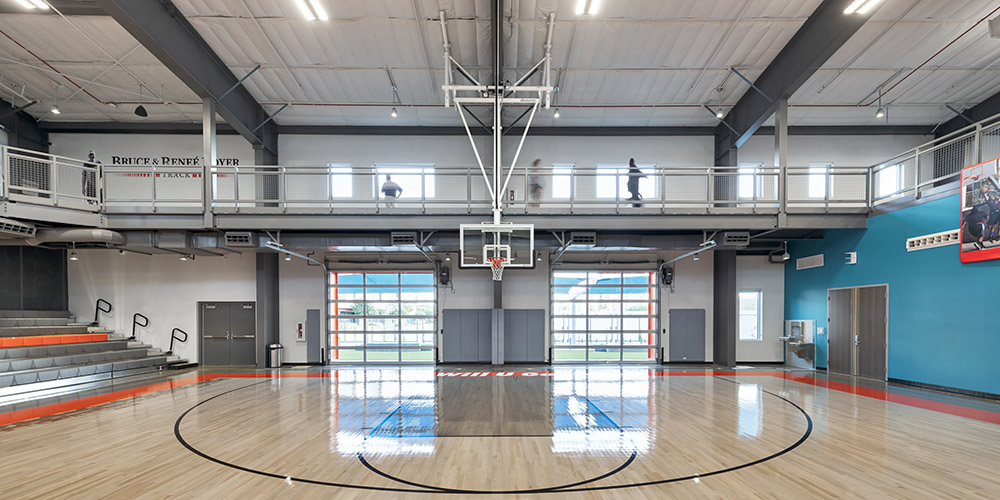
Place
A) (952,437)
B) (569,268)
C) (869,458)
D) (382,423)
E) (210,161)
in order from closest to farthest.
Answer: (869,458) < (952,437) < (382,423) < (210,161) < (569,268)

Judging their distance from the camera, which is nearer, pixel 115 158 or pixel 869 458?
pixel 869 458

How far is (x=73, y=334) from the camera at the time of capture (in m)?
13.1

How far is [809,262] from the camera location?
45.6 feet

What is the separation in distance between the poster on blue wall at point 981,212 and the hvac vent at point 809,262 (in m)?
4.25

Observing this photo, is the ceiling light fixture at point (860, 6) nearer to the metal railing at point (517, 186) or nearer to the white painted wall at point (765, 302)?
the metal railing at point (517, 186)

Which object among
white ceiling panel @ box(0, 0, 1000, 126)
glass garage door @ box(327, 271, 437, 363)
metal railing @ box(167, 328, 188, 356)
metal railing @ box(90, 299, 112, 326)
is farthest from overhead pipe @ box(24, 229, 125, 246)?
glass garage door @ box(327, 271, 437, 363)

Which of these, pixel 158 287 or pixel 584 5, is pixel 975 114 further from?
pixel 158 287

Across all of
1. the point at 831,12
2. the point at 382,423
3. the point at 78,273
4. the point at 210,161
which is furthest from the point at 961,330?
the point at 78,273

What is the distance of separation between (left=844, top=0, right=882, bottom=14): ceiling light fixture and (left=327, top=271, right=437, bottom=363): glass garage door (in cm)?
1260

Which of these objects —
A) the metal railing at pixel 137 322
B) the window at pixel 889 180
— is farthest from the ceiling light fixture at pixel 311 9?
the window at pixel 889 180

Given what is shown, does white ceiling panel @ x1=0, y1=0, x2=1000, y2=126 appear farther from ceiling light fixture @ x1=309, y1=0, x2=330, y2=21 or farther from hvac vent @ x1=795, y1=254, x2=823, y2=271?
hvac vent @ x1=795, y1=254, x2=823, y2=271

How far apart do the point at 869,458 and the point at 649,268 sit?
1005cm

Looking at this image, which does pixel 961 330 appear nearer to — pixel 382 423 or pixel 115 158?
pixel 382 423

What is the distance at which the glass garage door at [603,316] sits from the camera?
15.5 meters
